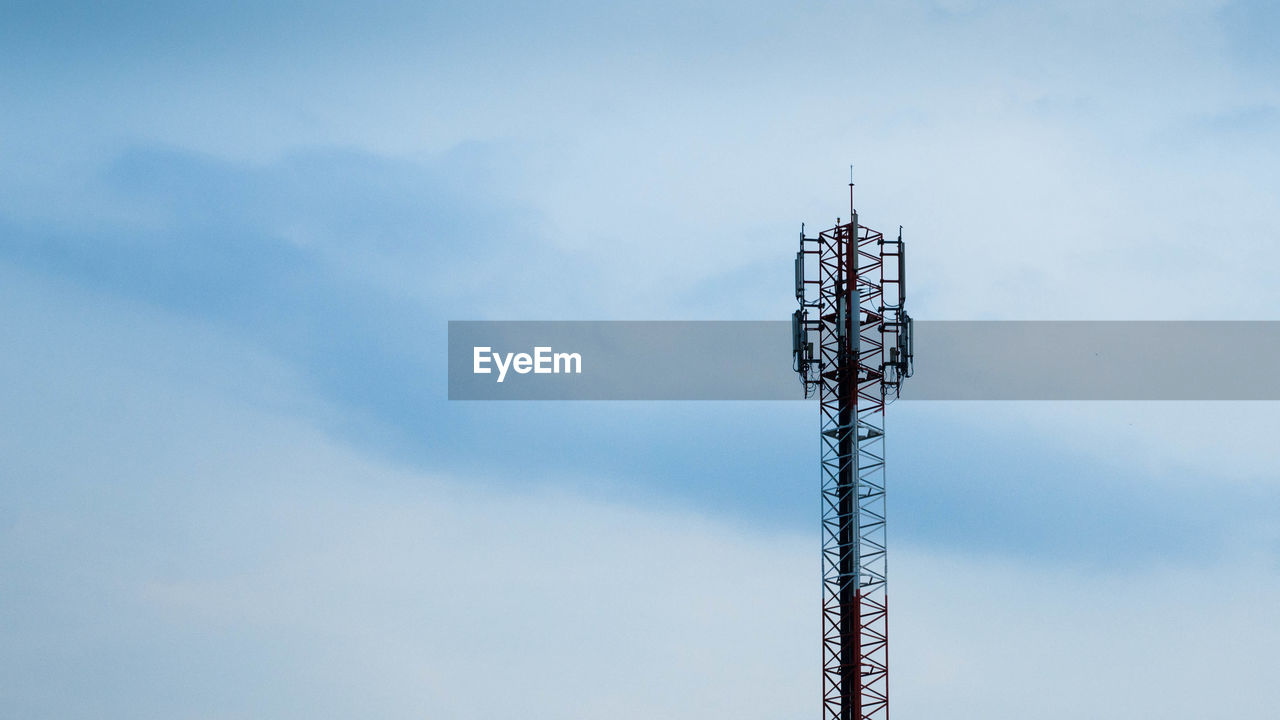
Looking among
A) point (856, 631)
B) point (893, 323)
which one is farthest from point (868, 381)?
point (856, 631)

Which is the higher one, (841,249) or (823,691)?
(841,249)

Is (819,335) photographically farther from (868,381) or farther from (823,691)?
(823,691)

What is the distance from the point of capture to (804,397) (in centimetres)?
18438

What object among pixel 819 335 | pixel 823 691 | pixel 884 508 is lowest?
pixel 823 691

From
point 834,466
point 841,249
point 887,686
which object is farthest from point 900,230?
point 887,686

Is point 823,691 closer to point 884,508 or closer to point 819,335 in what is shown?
point 884,508

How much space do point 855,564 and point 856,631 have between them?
4533 millimetres

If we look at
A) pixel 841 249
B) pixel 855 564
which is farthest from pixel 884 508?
pixel 841 249

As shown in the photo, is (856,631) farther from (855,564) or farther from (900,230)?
(900,230)

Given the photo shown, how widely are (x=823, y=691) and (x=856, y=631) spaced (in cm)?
467

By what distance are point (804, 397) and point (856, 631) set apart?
1656 centimetres

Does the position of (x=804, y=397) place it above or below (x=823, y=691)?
above

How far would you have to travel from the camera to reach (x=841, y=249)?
606 feet

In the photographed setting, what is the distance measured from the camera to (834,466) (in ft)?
602
